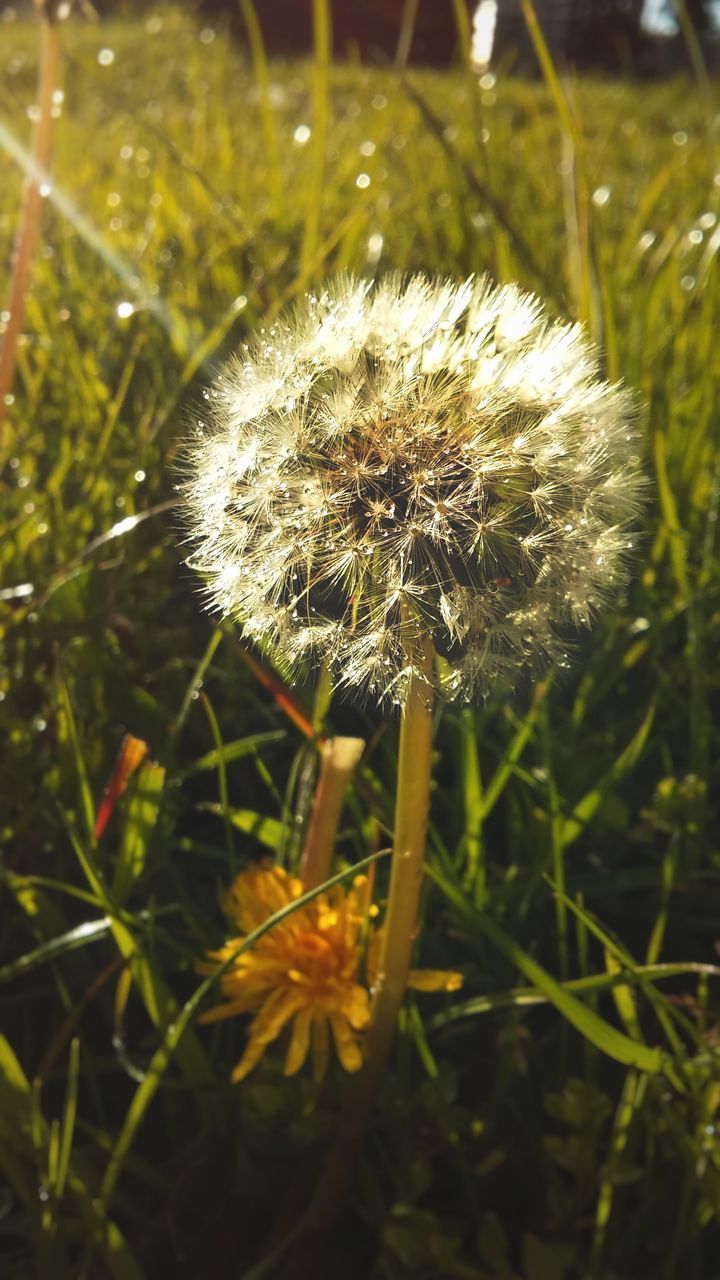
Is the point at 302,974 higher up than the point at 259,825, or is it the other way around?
the point at 259,825

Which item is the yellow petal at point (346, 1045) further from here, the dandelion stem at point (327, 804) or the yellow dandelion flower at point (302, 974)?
the dandelion stem at point (327, 804)

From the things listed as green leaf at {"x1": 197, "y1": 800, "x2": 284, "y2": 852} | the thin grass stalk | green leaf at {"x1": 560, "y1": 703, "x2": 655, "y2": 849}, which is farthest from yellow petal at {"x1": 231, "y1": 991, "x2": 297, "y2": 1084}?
the thin grass stalk

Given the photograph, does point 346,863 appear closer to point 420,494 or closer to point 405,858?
point 405,858

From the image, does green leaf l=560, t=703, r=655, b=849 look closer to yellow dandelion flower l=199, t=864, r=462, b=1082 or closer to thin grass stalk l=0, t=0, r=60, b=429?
yellow dandelion flower l=199, t=864, r=462, b=1082

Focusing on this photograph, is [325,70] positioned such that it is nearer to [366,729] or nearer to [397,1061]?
[366,729]

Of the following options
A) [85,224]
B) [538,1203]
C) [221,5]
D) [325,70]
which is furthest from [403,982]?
[221,5]

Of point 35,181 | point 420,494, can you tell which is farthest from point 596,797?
point 35,181
